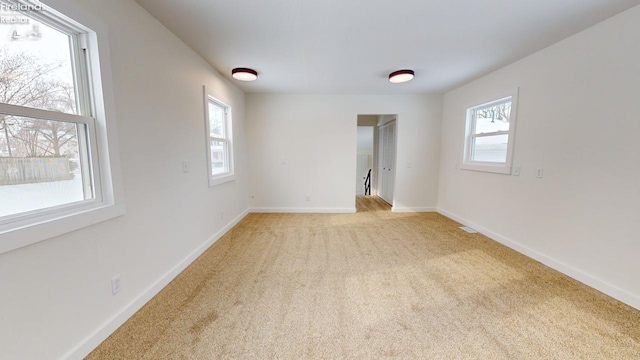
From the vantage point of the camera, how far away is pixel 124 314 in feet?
5.24

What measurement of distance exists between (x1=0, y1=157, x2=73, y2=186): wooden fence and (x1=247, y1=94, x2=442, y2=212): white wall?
3.13 m

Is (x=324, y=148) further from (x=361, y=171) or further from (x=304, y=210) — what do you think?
(x=361, y=171)

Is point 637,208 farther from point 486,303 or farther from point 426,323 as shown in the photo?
point 426,323

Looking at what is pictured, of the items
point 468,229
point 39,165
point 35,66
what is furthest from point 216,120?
point 468,229

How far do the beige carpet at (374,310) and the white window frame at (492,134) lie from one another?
1.09 m

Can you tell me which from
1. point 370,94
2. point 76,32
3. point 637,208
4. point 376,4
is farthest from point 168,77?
point 637,208

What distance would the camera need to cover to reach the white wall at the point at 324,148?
431 centimetres

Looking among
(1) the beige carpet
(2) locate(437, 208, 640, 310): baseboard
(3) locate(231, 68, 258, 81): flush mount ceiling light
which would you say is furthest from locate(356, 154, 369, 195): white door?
(3) locate(231, 68, 258, 81): flush mount ceiling light

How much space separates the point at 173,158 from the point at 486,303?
3041mm

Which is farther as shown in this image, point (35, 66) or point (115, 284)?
point (115, 284)

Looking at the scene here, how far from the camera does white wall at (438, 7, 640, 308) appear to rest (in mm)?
1807

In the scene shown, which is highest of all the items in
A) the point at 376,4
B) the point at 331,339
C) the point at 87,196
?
the point at 376,4

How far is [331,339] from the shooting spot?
1453 mm

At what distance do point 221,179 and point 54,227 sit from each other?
2.01m
